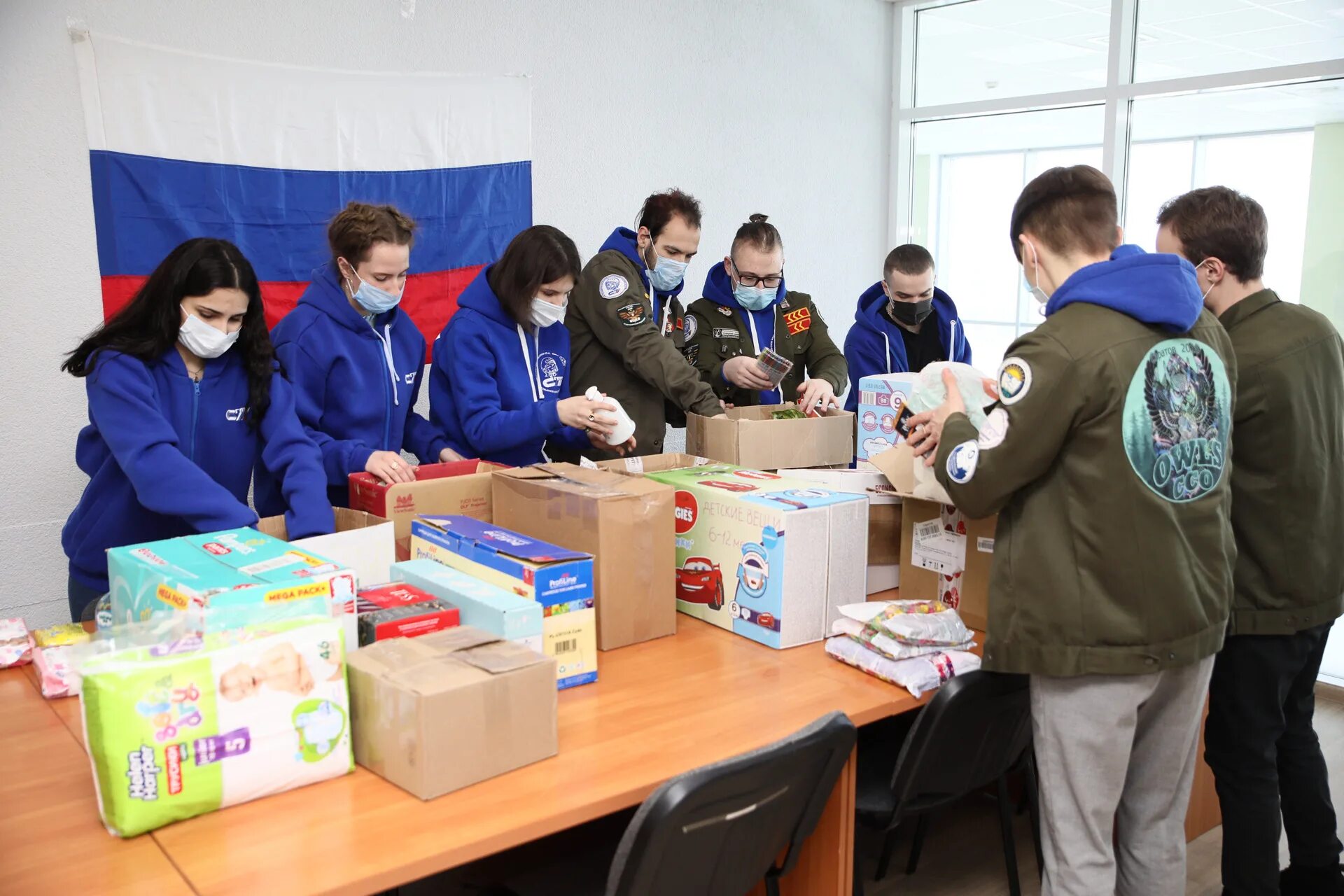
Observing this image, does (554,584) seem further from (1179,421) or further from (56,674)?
(1179,421)

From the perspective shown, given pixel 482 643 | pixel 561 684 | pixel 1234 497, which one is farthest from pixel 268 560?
pixel 1234 497

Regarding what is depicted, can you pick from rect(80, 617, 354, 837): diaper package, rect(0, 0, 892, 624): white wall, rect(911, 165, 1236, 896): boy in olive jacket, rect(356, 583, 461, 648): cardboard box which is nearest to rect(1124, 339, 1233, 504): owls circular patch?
rect(911, 165, 1236, 896): boy in olive jacket

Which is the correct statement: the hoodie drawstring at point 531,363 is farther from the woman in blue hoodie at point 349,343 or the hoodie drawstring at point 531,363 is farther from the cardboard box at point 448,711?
the cardboard box at point 448,711

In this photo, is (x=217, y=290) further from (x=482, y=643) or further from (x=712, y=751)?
(x=712, y=751)

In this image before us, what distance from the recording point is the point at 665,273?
3.20 metres

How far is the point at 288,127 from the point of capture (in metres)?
3.58

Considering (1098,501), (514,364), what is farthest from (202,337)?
(1098,501)

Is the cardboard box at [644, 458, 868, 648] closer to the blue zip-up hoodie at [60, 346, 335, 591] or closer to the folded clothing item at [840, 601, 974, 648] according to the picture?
the folded clothing item at [840, 601, 974, 648]

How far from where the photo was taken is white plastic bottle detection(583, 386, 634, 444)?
265cm

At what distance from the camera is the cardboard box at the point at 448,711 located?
1.41 meters

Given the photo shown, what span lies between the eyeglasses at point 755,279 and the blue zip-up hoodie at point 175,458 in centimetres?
155

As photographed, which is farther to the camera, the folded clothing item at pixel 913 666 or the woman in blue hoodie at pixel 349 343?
the woman in blue hoodie at pixel 349 343

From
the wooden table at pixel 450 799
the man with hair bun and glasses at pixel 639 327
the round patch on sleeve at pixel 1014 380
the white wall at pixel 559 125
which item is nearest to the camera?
the wooden table at pixel 450 799

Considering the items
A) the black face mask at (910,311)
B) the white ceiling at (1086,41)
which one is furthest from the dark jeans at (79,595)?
the white ceiling at (1086,41)
